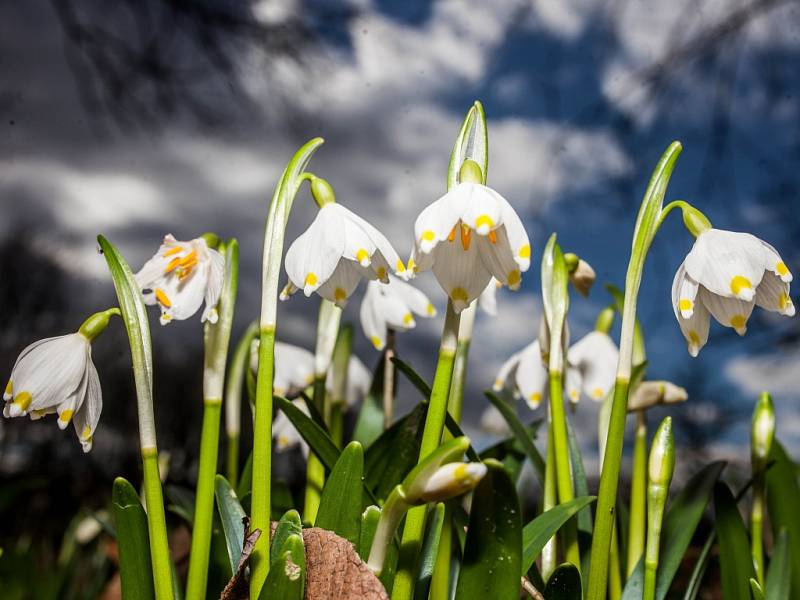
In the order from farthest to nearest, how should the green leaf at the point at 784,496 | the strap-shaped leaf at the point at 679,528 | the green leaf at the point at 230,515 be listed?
the green leaf at the point at 784,496 → the strap-shaped leaf at the point at 679,528 → the green leaf at the point at 230,515

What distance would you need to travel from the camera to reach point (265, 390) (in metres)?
0.78

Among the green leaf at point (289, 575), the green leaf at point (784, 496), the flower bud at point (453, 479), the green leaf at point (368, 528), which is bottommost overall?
the green leaf at point (289, 575)

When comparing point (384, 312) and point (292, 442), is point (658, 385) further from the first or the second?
point (292, 442)

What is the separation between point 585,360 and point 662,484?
1.57 ft

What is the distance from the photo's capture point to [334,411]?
4.54 ft

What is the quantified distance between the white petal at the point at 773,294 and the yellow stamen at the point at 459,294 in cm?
36

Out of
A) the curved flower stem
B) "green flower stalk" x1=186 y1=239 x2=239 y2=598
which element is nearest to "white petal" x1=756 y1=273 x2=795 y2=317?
the curved flower stem

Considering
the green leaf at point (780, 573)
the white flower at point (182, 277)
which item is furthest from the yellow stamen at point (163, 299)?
the green leaf at point (780, 573)

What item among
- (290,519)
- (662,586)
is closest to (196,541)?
(290,519)

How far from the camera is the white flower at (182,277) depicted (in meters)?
0.87

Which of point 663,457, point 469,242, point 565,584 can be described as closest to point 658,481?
point 663,457

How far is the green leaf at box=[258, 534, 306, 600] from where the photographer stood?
68cm

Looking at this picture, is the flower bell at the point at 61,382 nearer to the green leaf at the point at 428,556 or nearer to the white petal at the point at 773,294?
the green leaf at the point at 428,556

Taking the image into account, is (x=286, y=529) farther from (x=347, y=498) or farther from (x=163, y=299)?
(x=163, y=299)
